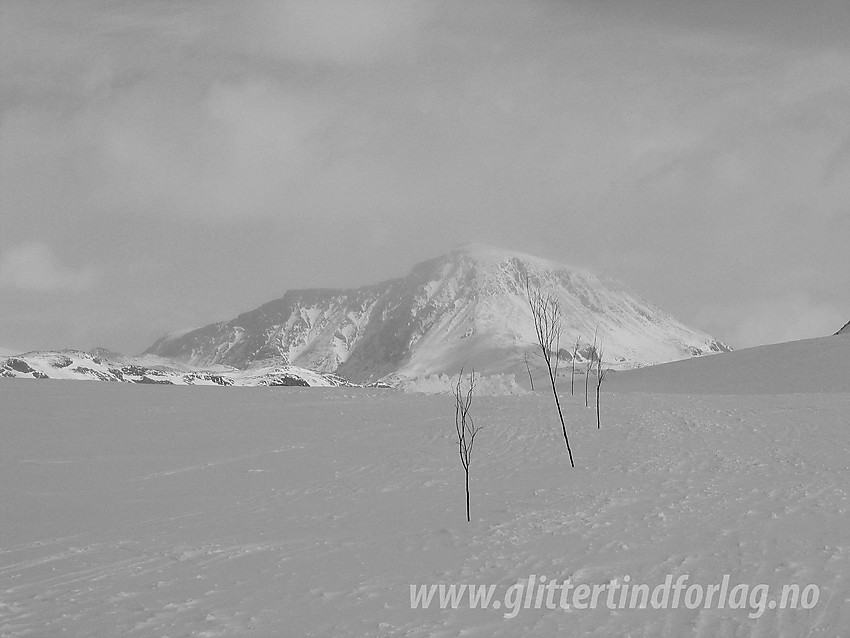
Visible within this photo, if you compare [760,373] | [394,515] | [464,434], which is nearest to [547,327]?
[464,434]

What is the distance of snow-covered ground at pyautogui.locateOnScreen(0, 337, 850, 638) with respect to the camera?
1003 centimetres

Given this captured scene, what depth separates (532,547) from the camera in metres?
12.6

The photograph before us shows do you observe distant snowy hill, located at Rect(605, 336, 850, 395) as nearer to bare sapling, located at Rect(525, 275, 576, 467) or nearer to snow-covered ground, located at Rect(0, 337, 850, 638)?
snow-covered ground, located at Rect(0, 337, 850, 638)

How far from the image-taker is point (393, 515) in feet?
52.6

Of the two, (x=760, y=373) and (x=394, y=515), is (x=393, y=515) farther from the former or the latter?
(x=760, y=373)

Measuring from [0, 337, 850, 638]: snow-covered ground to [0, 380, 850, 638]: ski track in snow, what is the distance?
0.06 m

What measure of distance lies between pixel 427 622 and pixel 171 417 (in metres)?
22.2

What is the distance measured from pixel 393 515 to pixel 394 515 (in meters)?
0.02

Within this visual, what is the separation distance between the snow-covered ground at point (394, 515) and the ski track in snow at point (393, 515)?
0.06 metres

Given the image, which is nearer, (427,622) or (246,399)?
(427,622)

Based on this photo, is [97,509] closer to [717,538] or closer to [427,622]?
[427,622]

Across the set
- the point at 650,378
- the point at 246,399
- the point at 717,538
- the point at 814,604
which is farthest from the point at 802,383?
the point at 814,604

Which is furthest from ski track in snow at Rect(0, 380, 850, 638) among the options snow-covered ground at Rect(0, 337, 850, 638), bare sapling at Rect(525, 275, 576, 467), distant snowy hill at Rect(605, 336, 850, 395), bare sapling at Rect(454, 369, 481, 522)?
distant snowy hill at Rect(605, 336, 850, 395)

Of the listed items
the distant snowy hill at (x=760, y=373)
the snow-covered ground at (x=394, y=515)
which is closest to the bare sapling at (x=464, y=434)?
the snow-covered ground at (x=394, y=515)
